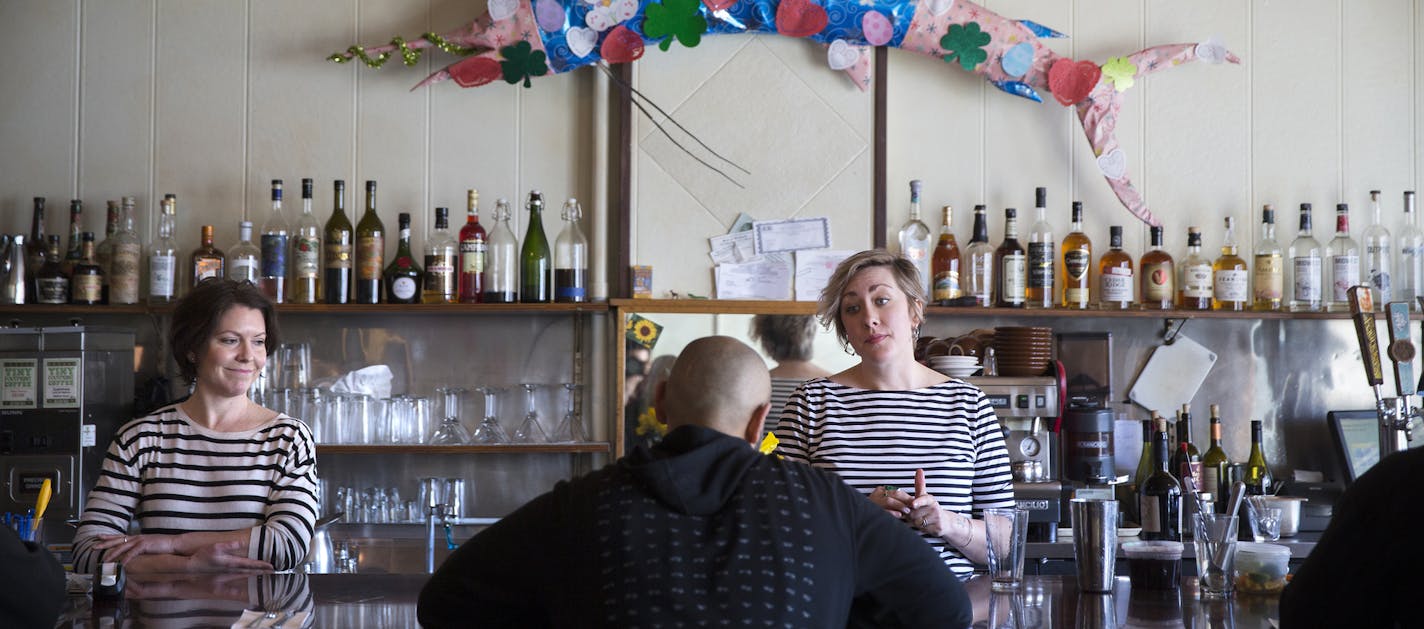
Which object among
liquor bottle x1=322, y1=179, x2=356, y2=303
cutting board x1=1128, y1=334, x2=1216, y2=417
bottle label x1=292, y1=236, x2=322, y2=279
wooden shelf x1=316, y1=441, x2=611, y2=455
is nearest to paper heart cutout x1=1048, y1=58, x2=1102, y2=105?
cutting board x1=1128, y1=334, x2=1216, y2=417

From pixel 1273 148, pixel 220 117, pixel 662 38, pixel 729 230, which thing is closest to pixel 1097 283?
pixel 1273 148

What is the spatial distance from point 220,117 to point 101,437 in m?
0.98

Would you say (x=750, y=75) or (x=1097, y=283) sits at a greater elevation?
(x=750, y=75)

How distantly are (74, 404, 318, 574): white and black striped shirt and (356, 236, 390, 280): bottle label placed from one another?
1.39 metres

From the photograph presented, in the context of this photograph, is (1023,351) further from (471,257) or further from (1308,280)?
(471,257)

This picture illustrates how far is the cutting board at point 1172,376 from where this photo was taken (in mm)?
3955

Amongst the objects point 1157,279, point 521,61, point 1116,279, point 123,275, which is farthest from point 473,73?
point 1157,279

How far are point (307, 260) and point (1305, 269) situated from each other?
116 inches

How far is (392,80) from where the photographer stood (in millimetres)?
3832

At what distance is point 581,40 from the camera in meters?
3.70

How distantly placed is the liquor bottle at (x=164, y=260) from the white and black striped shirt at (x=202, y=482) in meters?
1.47

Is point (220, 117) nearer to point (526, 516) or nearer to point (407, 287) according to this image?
point (407, 287)

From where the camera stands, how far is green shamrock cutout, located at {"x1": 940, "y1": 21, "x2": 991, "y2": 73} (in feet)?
12.4

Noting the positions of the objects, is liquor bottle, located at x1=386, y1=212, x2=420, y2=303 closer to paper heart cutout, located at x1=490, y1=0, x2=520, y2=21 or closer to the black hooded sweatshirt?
paper heart cutout, located at x1=490, y1=0, x2=520, y2=21
